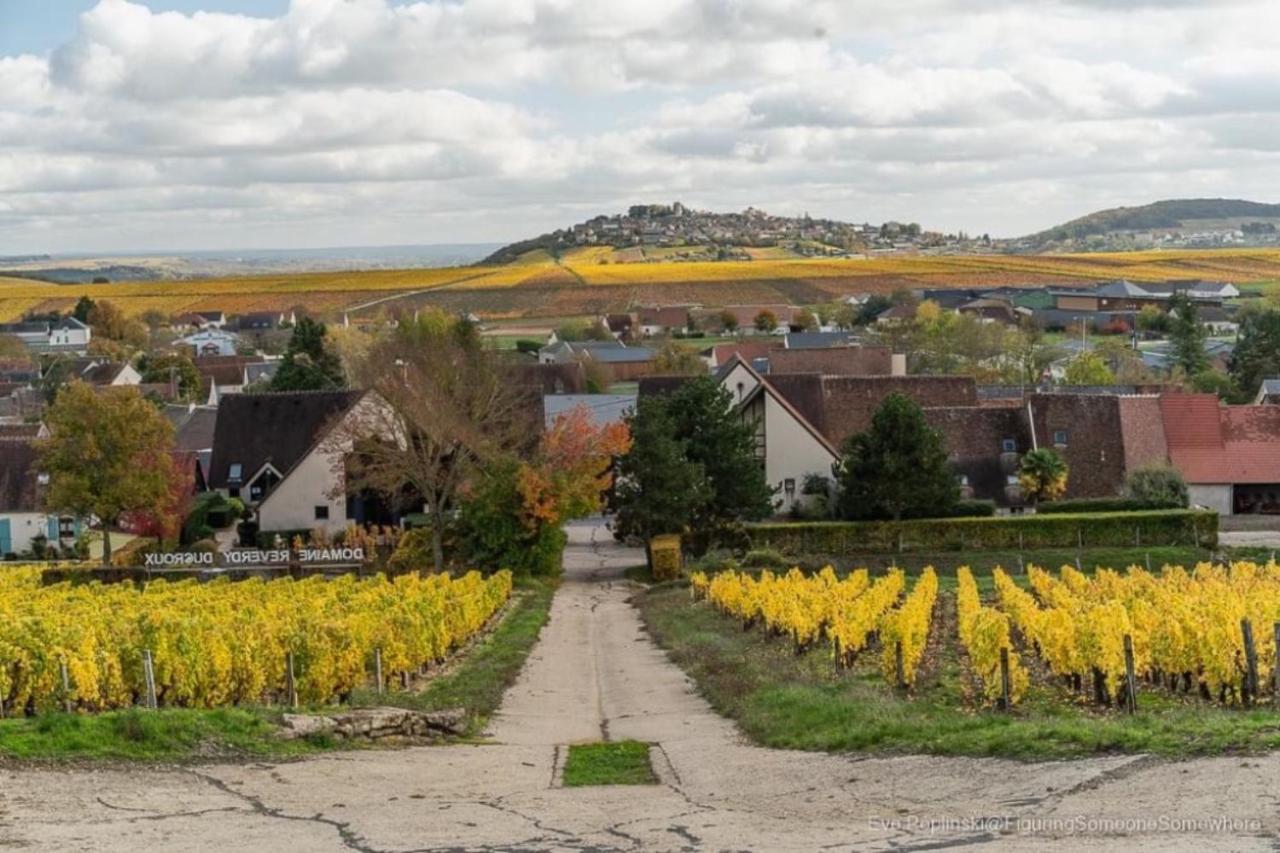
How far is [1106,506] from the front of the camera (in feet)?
187

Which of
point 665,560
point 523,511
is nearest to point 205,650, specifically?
point 523,511

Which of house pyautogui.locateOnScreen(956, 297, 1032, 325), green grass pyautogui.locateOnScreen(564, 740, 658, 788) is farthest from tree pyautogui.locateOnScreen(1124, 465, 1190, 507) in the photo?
house pyautogui.locateOnScreen(956, 297, 1032, 325)

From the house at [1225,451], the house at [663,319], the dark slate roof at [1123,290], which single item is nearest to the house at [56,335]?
the house at [663,319]

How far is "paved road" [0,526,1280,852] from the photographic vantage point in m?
15.2

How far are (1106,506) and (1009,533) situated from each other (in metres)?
5.11

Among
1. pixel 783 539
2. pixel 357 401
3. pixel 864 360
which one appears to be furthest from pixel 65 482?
pixel 864 360

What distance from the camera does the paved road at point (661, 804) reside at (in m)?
15.2

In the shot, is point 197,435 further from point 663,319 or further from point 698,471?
point 663,319

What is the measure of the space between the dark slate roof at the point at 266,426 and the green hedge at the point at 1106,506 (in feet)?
86.3

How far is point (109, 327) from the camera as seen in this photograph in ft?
559

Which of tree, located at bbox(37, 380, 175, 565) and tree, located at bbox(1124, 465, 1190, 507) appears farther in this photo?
tree, located at bbox(1124, 465, 1190, 507)

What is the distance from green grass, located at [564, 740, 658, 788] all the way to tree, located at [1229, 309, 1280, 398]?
271 feet

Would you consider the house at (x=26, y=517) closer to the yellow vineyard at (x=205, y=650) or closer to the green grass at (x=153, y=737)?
the yellow vineyard at (x=205, y=650)

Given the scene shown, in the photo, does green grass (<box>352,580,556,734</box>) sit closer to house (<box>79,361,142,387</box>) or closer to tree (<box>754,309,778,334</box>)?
house (<box>79,361,142,387</box>)
